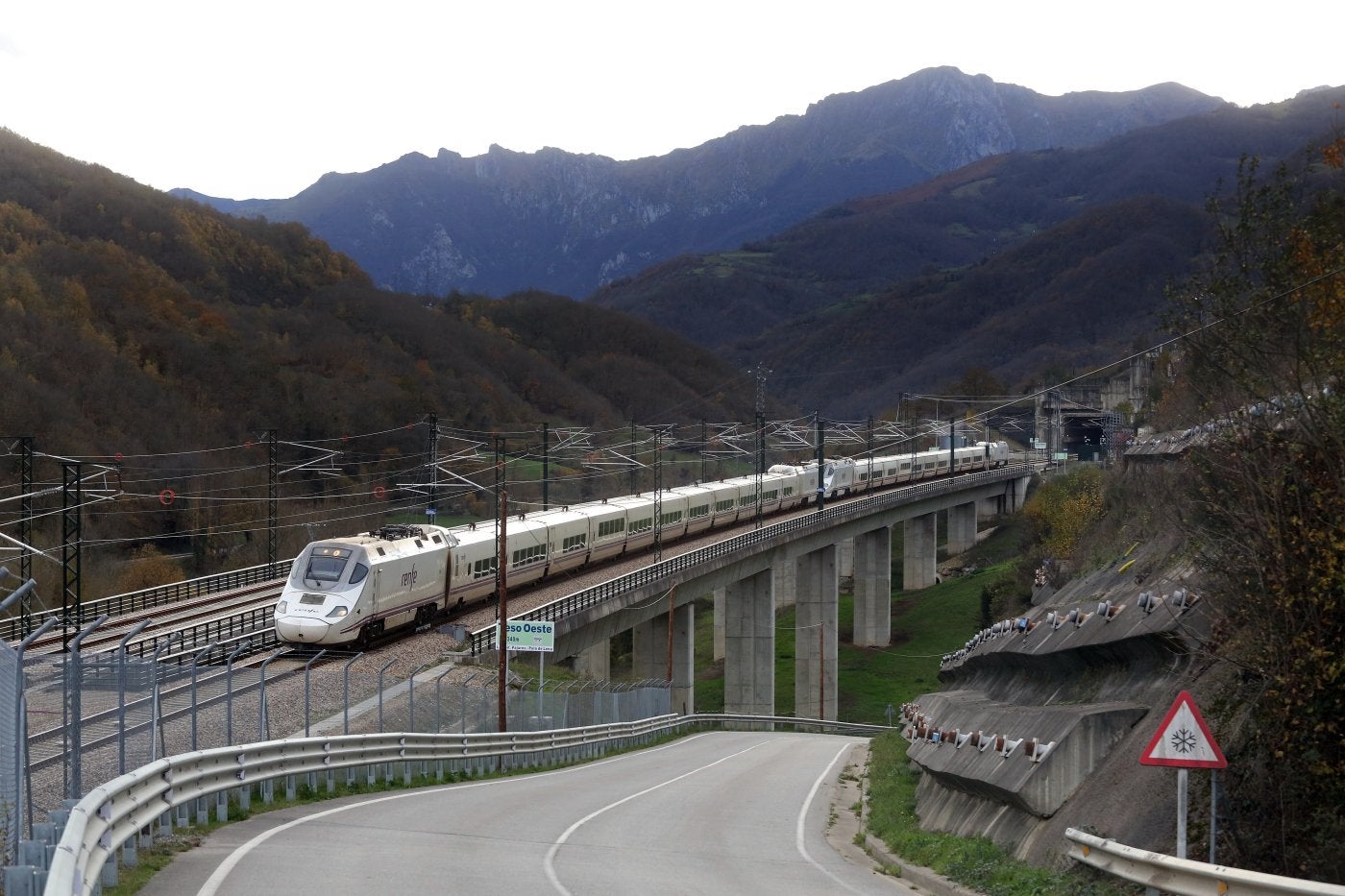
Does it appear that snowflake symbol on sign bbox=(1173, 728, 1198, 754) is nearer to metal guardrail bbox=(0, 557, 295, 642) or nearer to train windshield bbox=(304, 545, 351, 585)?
train windshield bbox=(304, 545, 351, 585)

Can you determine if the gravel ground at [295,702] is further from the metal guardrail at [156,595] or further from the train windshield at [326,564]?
the metal guardrail at [156,595]

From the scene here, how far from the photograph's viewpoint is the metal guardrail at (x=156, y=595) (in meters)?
41.0

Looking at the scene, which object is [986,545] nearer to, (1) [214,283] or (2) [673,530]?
(2) [673,530]

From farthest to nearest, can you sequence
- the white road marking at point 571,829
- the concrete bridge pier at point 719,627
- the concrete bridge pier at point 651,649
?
the concrete bridge pier at point 719,627 < the concrete bridge pier at point 651,649 < the white road marking at point 571,829

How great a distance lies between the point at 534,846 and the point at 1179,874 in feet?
26.8

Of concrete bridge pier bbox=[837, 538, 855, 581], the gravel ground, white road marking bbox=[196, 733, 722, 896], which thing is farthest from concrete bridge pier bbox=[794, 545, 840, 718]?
white road marking bbox=[196, 733, 722, 896]

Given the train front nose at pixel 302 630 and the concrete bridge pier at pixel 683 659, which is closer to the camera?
the train front nose at pixel 302 630

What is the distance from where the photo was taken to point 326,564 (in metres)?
40.8

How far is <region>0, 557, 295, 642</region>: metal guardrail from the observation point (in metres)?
41.0

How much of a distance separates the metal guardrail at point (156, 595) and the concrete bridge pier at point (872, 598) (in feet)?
170

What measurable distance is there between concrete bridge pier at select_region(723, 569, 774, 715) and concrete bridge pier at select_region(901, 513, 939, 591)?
3861 cm

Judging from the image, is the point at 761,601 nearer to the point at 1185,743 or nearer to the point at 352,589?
the point at 352,589

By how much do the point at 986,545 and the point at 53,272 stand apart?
261 ft

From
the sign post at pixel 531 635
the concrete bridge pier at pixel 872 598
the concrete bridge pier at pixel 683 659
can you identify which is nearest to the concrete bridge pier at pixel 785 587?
the concrete bridge pier at pixel 872 598
